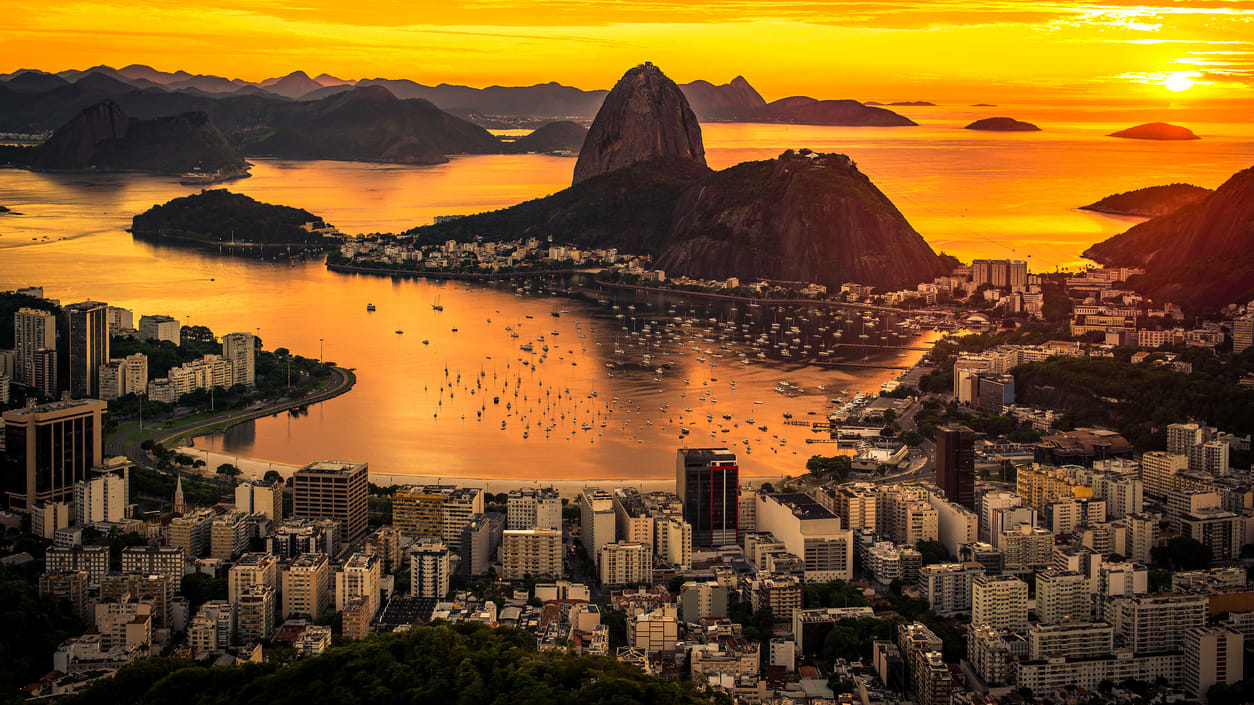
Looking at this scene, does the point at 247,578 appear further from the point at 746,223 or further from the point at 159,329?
the point at 746,223

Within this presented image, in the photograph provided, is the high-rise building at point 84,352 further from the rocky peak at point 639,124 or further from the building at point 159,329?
the rocky peak at point 639,124

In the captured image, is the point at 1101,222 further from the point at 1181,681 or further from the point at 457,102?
the point at 457,102

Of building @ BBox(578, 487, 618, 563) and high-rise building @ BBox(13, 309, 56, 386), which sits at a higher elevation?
high-rise building @ BBox(13, 309, 56, 386)

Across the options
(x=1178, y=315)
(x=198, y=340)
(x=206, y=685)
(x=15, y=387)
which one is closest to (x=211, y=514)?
(x=206, y=685)

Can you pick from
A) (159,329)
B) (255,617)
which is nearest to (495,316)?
(159,329)

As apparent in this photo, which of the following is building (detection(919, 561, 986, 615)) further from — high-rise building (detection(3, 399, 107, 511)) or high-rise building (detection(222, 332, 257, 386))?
high-rise building (detection(222, 332, 257, 386))

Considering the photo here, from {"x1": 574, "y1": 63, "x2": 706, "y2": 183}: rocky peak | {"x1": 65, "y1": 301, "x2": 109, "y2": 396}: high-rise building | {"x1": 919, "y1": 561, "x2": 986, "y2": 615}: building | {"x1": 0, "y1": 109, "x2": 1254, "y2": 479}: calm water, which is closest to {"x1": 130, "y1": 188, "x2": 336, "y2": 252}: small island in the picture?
{"x1": 0, "y1": 109, "x2": 1254, "y2": 479}: calm water
